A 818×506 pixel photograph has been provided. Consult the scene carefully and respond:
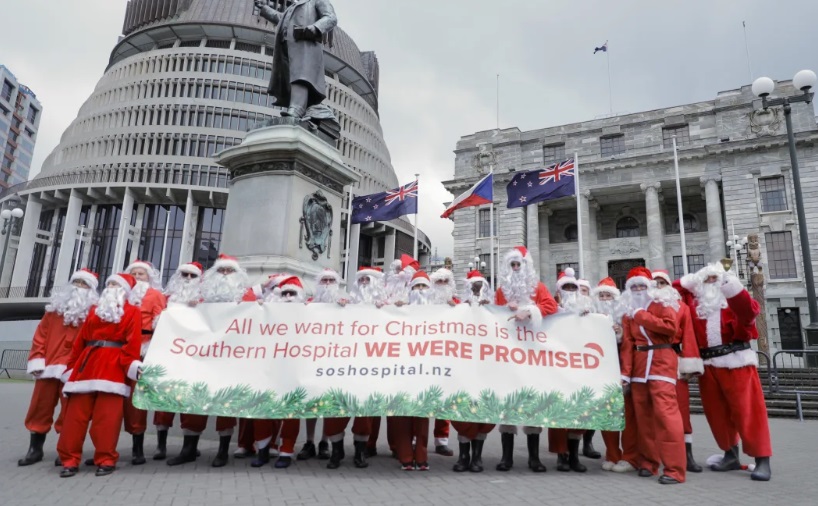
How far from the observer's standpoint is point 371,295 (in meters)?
6.82

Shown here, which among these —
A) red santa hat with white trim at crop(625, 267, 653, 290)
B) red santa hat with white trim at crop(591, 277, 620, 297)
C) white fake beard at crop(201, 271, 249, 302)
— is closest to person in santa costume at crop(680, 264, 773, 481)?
red santa hat with white trim at crop(625, 267, 653, 290)

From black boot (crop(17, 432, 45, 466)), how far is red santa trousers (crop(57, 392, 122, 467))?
78 centimetres

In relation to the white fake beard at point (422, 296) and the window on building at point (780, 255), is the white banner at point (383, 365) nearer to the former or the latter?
the white fake beard at point (422, 296)

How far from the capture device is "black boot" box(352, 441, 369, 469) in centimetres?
586

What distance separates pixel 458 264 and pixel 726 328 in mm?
40055

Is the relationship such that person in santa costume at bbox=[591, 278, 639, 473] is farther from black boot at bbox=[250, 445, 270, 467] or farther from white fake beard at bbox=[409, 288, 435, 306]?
black boot at bbox=[250, 445, 270, 467]

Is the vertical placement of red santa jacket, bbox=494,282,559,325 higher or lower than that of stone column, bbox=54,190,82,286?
lower

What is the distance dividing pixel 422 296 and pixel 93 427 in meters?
4.02

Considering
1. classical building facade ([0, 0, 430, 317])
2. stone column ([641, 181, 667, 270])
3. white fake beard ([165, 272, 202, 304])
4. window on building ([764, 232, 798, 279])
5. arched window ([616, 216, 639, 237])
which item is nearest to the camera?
white fake beard ([165, 272, 202, 304])

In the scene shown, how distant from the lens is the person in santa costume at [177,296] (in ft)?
20.2

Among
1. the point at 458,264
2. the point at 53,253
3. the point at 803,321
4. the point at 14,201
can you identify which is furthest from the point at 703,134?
the point at 14,201

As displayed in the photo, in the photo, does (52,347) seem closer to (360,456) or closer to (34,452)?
(34,452)

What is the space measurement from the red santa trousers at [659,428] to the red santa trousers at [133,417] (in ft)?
18.9

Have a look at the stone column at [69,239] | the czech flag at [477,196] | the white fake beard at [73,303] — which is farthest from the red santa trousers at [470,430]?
the stone column at [69,239]
